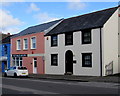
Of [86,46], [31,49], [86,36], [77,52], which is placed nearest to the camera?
[86,46]

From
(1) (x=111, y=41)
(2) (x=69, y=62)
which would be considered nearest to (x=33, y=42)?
(2) (x=69, y=62)

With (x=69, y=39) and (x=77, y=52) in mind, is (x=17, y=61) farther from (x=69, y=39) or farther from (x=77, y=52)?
(x=77, y=52)

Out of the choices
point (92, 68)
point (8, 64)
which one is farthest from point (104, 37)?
point (8, 64)

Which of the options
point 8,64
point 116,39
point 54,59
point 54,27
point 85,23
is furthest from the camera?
point 8,64

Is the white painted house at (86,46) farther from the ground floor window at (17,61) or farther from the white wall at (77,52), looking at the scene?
the ground floor window at (17,61)

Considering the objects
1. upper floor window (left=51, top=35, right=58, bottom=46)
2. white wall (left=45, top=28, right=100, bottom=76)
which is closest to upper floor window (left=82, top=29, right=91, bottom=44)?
white wall (left=45, top=28, right=100, bottom=76)

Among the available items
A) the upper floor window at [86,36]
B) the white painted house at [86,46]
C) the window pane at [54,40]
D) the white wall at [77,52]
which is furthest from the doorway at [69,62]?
the window pane at [54,40]

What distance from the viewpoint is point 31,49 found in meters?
33.5

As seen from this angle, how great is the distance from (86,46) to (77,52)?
60.6 inches

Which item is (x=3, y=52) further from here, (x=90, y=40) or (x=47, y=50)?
(x=90, y=40)

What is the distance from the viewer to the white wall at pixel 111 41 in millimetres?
23575

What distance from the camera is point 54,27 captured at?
32.1m

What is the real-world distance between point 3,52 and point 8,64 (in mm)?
2913

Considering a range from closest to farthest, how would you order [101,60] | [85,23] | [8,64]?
[101,60], [85,23], [8,64]
